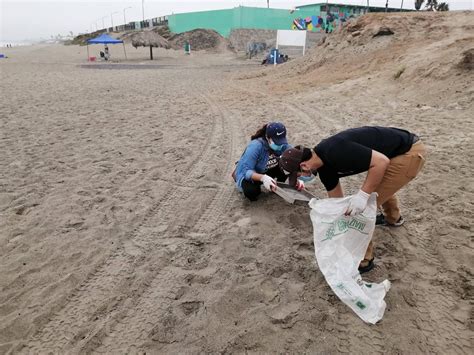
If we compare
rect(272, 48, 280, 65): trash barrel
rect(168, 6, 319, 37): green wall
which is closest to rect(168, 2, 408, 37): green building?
rect(168, 6, 319, 37): green wall

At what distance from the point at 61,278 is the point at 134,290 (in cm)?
60

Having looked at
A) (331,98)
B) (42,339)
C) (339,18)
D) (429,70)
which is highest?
(339,18)

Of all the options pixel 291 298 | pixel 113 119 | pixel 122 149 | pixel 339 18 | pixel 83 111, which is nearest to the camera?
pixel 291 298

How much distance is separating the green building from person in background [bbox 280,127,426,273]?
29.1m

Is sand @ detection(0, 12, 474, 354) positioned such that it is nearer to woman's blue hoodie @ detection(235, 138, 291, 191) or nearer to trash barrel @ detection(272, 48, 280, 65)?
woman's blue hoodie @ detection(235, 138, 291, 191)

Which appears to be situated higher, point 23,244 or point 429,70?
point 429,70

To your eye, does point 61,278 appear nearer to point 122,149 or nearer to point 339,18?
point 122,149

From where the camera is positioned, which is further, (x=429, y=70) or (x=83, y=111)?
(x=83, y=111)

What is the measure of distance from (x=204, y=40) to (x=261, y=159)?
3438 centimetres

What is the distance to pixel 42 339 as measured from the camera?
2113 millimetres

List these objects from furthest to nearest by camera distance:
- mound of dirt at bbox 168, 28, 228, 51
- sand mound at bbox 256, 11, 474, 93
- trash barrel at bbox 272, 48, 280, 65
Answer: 1. mound of dirt at bbox 168, 28, 228, 51
2. trash barrel at bbox 272, 48, 280, 65
3. sand mound at bbox 256, 11, 474, 93

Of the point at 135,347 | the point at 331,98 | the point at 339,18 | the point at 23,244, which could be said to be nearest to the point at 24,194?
the point at 23,244

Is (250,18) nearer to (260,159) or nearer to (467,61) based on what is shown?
(467,61)

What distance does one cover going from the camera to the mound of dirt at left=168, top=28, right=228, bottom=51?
34.3 m
